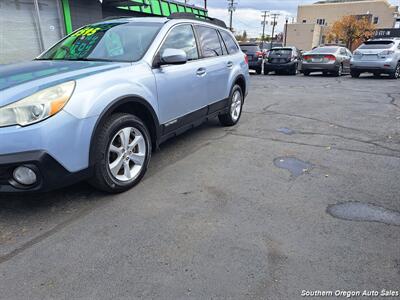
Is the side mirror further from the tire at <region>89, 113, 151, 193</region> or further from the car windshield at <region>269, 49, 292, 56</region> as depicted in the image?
the car windshield at <region>269, 49, 292, 56</region>

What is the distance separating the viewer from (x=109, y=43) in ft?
13.3

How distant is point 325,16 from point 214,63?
82655 millimetres

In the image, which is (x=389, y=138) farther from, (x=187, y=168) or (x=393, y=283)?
(x=393, y=283)

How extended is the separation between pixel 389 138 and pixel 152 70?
409 centimetres

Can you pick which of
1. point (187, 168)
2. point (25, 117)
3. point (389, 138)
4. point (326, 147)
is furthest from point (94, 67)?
point (389, 138)

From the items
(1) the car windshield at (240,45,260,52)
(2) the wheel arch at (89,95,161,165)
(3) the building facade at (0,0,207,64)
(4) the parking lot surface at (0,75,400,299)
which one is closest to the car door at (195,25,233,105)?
(4) the parking lot surface at (0,75,400,299)

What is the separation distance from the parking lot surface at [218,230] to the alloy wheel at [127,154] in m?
0.20

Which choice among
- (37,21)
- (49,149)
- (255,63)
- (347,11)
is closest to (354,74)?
(255,63)

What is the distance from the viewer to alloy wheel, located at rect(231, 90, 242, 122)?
609 centimetres

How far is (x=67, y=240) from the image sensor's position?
8.80 feet

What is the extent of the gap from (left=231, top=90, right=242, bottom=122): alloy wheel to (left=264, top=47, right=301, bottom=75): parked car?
1218 cm

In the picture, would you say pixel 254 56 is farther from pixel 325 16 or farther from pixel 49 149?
pixel 325 16

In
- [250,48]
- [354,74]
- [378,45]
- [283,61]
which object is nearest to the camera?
[378,45]

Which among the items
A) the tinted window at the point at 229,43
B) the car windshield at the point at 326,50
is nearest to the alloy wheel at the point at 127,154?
the tinted window at the point at 229,43
